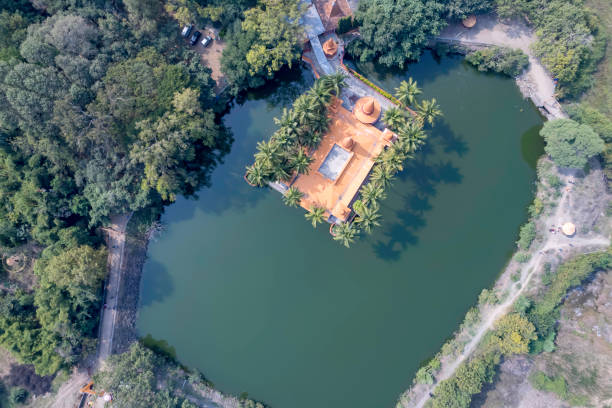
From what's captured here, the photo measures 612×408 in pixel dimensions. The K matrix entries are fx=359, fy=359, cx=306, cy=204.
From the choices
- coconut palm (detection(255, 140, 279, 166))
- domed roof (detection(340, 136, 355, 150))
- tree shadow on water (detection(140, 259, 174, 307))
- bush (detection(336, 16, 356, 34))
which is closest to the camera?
coconut palm (detection(255, 140, 279, 166))

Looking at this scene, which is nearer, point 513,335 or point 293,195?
point 293,195

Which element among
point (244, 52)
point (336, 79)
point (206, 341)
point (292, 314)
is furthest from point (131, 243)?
point (336, 79)

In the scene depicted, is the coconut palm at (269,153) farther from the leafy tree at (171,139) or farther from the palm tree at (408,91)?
the palm tree at (408,91)

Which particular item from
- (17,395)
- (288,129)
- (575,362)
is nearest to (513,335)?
(575,362)

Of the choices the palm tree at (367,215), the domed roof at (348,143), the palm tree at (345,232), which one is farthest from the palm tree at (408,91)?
the palm tree at (345,232)

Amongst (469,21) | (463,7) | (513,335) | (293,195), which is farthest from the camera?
(469,21)

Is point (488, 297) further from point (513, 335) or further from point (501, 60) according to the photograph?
point (501, 60)

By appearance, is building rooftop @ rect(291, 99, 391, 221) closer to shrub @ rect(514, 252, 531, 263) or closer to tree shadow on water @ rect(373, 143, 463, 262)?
tree shadow on water @ rect(373, 143, 463, 262)

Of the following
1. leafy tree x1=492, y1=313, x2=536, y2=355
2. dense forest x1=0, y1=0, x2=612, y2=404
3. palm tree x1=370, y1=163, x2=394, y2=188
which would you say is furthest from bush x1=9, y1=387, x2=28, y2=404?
leafy tree x1=492, y1=313, x2=536, y2=355
